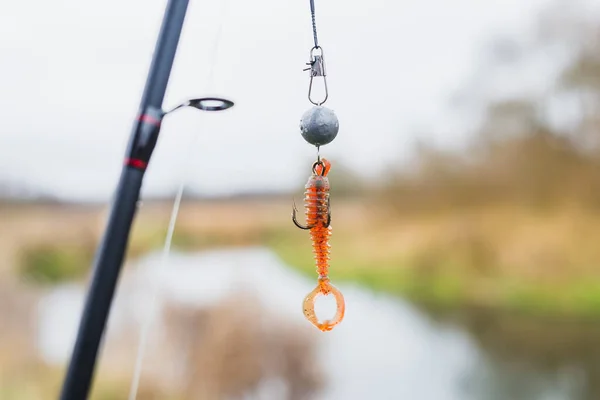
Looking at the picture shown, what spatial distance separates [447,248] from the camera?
109cm

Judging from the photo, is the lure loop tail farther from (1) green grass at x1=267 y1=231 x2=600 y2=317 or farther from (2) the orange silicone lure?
(1) green grass at x1=267 y1=231 x2=600 y2=317

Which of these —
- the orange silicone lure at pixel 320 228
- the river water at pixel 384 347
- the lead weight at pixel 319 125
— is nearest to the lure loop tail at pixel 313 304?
the orange silicone lure at pixel 320 228

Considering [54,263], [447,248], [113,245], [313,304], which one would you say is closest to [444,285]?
[447,248]

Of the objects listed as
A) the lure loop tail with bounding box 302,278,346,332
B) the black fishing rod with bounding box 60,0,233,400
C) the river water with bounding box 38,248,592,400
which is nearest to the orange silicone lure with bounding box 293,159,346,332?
the lure loop tail with bounding box 302,278,346,332

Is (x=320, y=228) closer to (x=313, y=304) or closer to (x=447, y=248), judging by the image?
(x=313, y=304)

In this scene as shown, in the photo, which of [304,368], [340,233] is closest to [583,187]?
[340,233]

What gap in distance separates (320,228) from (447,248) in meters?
0.57

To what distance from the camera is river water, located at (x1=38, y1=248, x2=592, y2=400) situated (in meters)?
1.04

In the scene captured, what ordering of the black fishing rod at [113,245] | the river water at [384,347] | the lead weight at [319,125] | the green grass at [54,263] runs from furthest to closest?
the river water at [384,347]
the green grass at [54,263]
the lead weight at [319,125]
the black fishing rod at [113,245]

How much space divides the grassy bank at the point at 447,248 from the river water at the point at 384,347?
29 millimetres

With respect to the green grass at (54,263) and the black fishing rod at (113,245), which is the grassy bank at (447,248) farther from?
the black fishing rod at (113,245)

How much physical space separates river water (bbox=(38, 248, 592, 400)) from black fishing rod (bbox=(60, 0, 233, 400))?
24.1 inches

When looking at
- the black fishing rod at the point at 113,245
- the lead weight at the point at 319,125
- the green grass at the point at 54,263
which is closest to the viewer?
the black fishing rod at the point at 113,245

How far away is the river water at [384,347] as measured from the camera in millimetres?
1044
